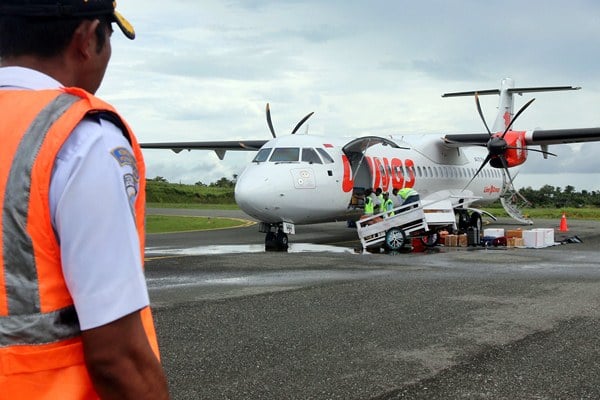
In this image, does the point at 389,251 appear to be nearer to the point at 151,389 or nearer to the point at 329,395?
the point at 329,395

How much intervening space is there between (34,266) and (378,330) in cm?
524

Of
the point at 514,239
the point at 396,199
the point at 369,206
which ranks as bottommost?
the point at 514,239

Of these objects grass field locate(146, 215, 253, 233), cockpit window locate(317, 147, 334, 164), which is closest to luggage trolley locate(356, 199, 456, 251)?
cockpit window locate(317, 147, 334, 164)

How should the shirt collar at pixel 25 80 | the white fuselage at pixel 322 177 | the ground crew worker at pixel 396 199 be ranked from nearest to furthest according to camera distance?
the shirt collar at pixel 25 80
the white fuselage at pixel 322 177
the ground crew worker at pixel 396 199

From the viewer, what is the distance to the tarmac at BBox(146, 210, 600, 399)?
4.56 metres

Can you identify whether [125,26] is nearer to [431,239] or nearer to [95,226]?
[95,226]

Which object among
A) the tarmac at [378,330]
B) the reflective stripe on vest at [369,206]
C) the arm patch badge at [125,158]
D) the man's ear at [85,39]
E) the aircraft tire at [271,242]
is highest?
the man's ear at [85,39]

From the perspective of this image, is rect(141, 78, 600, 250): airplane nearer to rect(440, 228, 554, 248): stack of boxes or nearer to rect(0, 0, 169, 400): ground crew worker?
rect(440, 228, 554, 248): stack of boxes

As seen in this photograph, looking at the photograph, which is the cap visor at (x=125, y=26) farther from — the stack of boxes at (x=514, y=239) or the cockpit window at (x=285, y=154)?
the stack of boxes at (x=514, y=239)

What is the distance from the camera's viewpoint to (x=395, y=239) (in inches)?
635

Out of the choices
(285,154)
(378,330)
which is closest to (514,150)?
(285,154)

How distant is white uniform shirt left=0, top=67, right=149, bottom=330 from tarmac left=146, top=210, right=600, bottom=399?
10.5ft

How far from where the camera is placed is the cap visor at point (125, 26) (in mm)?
1561

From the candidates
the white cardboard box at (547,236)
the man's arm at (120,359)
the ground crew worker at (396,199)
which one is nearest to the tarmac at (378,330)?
the man's arm at (120,359)
